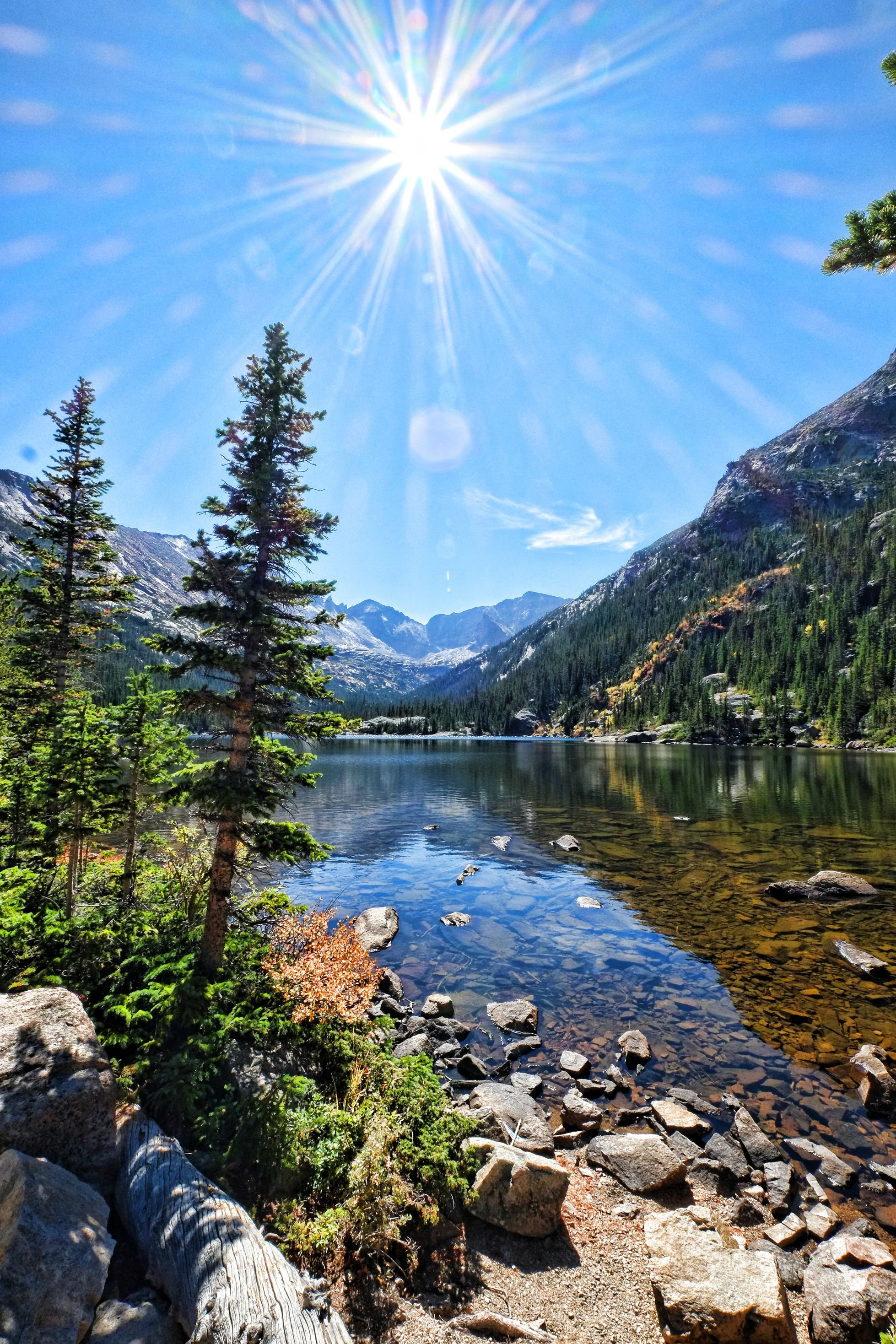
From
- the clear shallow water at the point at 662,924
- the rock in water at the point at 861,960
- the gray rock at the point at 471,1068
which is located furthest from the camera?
the rock in water at the point at 861,960

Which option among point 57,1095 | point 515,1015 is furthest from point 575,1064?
point 57,1095

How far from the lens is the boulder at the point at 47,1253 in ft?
14.1

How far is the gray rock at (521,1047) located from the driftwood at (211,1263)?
837 centimetres

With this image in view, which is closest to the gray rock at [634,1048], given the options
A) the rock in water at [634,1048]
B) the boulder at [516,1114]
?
the rock in water at [634,1048]

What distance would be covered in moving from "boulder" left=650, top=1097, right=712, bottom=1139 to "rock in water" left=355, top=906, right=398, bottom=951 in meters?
10.8

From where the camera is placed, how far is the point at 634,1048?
41.3 feet

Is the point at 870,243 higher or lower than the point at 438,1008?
higher

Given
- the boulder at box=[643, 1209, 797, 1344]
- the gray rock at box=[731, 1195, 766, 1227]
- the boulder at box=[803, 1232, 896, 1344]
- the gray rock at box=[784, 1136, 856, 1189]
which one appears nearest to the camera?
the boulder at box=[643, 1209, 797, 1344]

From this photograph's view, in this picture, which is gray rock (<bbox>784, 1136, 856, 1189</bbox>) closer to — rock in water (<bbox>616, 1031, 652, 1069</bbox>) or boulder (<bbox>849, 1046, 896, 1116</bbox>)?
boulder (<bbox>849, 1046, 896, 1116</bbox>)

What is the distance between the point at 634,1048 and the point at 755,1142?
3.34 m

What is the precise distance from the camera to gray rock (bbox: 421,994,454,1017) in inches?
575

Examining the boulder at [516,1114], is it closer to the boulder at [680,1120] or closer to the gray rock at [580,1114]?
the gray rock at [580,1114]

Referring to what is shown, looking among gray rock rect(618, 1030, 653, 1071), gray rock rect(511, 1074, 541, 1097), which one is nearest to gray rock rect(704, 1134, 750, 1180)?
gray rock rect(618, 1030, 653, 1071)

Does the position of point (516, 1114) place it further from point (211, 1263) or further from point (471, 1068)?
point (211, 1263)
